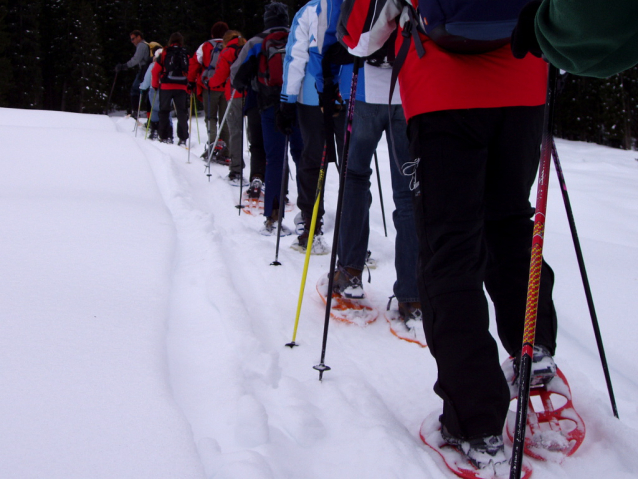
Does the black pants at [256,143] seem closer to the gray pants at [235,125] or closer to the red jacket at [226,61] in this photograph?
the gray pants at [235,125]

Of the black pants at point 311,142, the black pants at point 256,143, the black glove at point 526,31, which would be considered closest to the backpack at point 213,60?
the black pants at point 256,143

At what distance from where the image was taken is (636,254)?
3.58m

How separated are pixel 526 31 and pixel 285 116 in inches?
107

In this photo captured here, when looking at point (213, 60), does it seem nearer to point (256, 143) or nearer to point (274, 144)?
point (256, 143)

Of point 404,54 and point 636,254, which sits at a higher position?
point 404,54

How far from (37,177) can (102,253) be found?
220 cm

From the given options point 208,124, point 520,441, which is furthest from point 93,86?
point 520,441

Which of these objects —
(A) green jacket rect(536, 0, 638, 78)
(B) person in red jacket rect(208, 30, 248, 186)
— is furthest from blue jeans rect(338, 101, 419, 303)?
(B) person in red jacket rect(208, 30, 248, 186)

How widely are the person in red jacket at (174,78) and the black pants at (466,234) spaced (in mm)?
9116

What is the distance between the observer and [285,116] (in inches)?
149

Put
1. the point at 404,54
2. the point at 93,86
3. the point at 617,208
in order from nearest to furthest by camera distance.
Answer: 1. the point at 404,54
2. the point at 617,208
3. the point at 93,86

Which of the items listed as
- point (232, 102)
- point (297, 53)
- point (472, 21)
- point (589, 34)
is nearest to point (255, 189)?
point (232, 102)

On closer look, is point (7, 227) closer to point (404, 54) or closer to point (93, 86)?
point (404, 54)

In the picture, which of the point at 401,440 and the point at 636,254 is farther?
the point at 636,254
